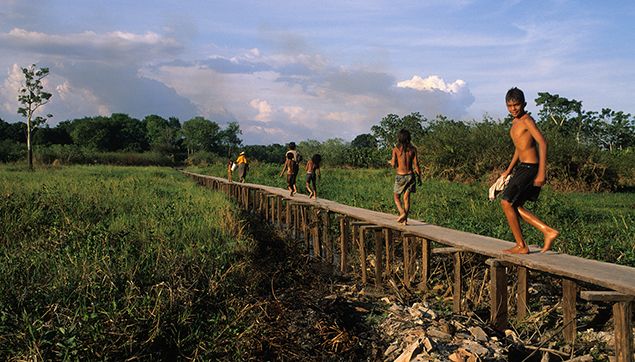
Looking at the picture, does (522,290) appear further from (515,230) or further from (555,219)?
(555,219)

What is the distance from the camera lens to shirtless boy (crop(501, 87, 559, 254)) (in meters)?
5.20

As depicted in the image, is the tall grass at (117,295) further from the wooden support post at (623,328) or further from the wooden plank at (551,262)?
the wooden support post at (623,328)

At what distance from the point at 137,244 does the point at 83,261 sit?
167 centimetres

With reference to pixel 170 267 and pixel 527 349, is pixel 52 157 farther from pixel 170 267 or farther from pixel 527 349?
pixel 527 349

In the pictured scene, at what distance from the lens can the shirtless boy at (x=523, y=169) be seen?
17.0 ft

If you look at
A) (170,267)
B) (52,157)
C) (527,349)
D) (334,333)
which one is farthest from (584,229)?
(52,157)

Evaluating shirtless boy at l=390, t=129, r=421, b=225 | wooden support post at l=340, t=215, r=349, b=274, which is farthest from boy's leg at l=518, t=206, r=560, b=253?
wooden support post at l=340, t=215, r=349, b=274

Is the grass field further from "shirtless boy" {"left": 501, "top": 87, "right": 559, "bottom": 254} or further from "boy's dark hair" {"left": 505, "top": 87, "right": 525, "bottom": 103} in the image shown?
"boy's dark hair" {"left": 505, "top": 87, "right": 525, "bottom": 103}

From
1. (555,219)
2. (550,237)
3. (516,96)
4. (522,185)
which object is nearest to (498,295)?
(550,237)

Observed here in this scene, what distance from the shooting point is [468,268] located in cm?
746

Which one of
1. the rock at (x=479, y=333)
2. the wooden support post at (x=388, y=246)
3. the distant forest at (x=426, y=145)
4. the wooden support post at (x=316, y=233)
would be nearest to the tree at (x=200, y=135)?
the distant forest at (x=426, y=145)

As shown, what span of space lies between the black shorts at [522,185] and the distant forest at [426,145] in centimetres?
1784

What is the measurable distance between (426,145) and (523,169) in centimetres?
2122

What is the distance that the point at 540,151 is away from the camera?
16.8 ft
